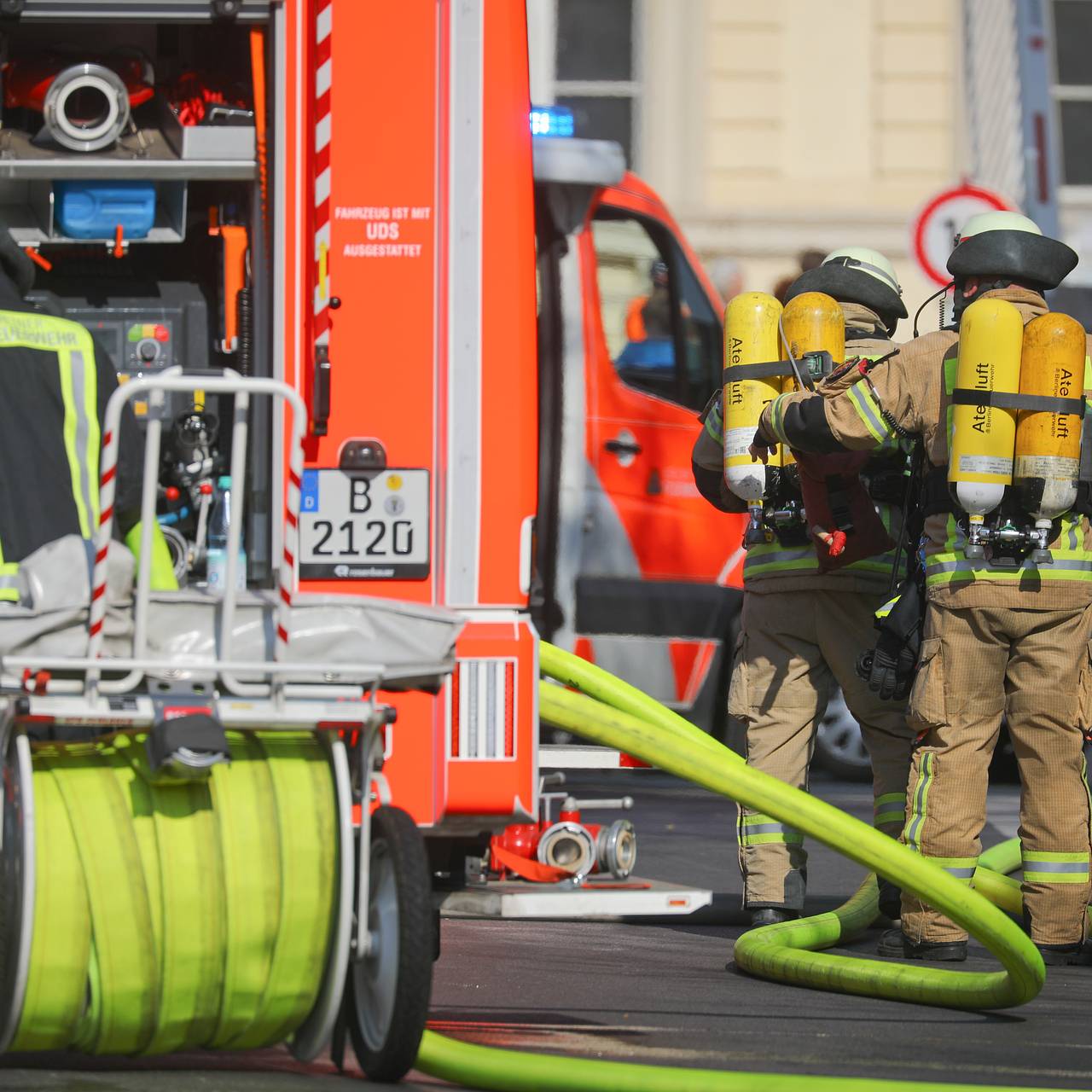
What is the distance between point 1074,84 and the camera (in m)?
18.4

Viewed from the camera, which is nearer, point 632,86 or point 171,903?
point 171,903

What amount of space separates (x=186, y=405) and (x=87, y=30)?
3.20 ft

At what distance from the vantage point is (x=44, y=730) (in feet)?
14.7

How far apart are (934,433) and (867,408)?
0.23m

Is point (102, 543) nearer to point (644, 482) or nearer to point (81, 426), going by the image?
point (81, 426)

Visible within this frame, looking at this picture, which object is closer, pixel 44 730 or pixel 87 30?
pixel 44 730

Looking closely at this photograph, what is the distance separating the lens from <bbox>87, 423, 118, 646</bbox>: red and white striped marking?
417cm

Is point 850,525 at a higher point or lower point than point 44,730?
higher

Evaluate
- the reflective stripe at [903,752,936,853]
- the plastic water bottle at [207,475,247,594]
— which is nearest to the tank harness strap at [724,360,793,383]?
the reflective stripe at [903,752,936,853]

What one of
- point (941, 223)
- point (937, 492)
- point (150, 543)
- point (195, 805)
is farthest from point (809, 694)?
point (941, 223)

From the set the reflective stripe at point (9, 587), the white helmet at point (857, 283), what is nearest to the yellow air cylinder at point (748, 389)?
the white helmet at point (857, 283)

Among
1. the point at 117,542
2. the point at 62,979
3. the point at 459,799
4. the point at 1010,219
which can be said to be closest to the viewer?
the point at 62,979

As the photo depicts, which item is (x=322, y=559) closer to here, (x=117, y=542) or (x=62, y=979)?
(x=117, y=542)

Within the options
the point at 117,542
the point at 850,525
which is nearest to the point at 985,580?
the point at 850,525
